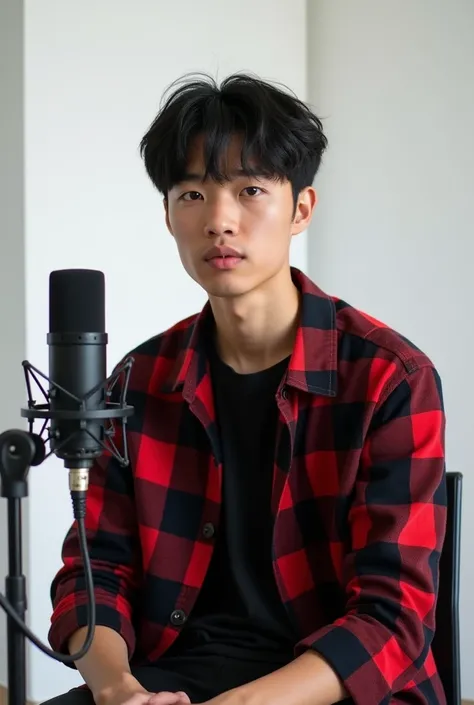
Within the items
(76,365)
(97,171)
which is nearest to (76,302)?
(76,365)

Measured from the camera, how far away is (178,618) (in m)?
1.27

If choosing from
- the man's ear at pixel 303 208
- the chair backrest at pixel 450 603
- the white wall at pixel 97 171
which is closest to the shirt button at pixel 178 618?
the chair backrest at pixel 450 603

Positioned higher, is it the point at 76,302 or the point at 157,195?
the point at 157,195

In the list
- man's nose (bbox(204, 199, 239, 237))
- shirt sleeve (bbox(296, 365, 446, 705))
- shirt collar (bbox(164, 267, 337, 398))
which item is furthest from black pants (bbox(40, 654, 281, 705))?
man's nose (bbox(204, 199, 239, 237))

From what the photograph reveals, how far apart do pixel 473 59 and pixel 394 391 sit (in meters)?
1.45

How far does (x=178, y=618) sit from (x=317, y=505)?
270mm

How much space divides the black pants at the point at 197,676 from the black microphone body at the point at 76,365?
500 mm

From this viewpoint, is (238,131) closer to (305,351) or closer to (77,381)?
(305,351)

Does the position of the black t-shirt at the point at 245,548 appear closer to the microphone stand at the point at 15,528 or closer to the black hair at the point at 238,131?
the black hair at the point at 238,131

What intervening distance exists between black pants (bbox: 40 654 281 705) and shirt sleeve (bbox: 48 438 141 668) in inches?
2.6

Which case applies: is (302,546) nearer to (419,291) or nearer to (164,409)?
(164,409)

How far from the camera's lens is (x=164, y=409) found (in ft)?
4.46

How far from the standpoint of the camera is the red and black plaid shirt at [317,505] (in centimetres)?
110

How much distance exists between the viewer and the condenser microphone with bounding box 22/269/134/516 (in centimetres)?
82
